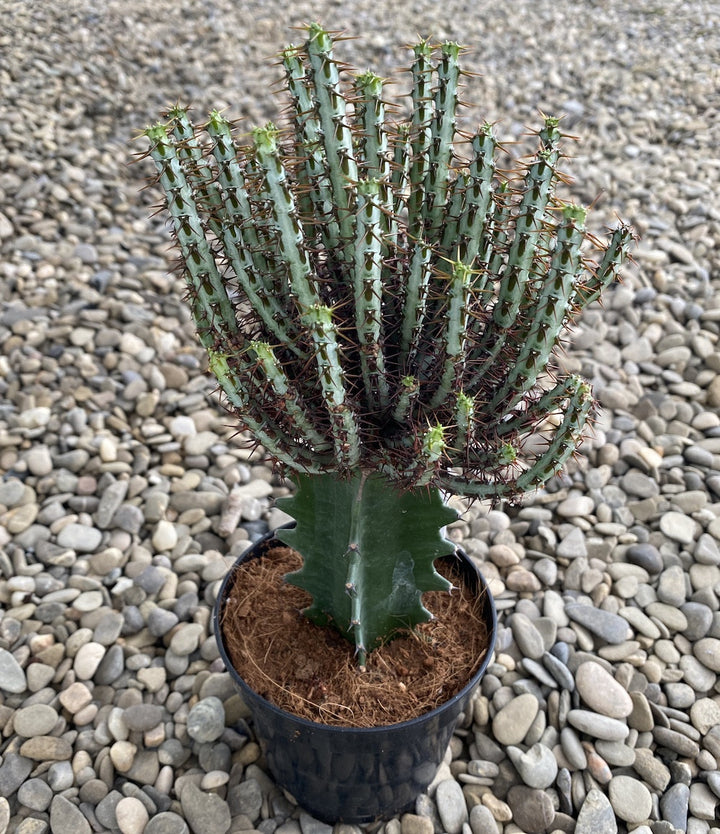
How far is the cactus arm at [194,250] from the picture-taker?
1306 mm

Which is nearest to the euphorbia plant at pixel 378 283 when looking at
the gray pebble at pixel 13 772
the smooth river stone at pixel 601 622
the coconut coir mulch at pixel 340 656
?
the coconut coir mulch at pixel 340 656

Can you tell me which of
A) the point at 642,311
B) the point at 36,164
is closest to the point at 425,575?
the point at 642,311

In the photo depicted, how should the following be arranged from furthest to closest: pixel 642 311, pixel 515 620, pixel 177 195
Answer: pixel 642 311
pixel 515 620
pixel 177 195

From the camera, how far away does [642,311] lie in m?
3.65

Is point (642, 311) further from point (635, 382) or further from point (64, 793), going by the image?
point (64, 793)

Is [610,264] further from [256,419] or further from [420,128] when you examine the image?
[256,419]

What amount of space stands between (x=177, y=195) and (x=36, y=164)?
3.34 metres

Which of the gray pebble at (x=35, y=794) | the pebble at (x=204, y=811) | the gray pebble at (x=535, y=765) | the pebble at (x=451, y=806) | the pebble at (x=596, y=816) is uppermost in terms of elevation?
the gray pebble at (x=35, y=794)

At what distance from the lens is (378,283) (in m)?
1.33

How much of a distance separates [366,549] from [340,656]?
33 centimetres

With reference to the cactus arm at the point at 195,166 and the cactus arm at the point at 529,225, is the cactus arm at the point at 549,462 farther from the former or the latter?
the cactus arm at the point at 195,166

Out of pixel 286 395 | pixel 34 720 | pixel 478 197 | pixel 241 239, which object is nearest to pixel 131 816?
pixel 34 720

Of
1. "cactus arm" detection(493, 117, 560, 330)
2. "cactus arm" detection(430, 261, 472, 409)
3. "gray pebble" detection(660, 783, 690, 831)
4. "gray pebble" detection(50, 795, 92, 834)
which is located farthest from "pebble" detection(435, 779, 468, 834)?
"cactus arm" detection(493, 117, 560, 330)

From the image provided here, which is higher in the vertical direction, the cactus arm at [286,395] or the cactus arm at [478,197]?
the cactus arm at [478,197]
